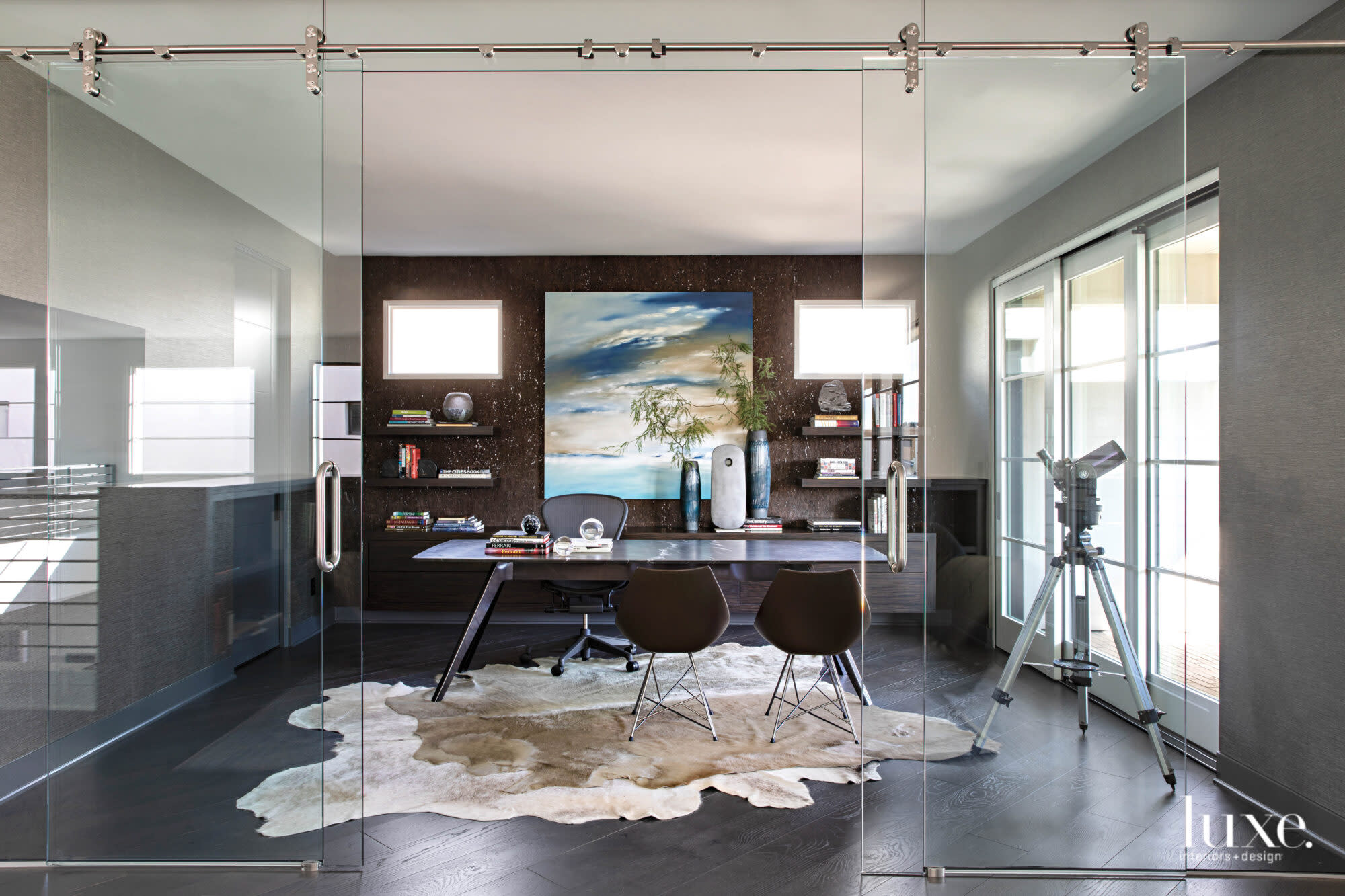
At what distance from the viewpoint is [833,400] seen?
580 cm


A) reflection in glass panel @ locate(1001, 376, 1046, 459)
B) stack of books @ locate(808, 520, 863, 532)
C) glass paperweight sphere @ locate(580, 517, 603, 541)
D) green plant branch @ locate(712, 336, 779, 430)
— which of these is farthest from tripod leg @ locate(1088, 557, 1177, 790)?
green plant branch @ locate(712, 336, 779, 430)

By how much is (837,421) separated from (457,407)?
3079 millimetres

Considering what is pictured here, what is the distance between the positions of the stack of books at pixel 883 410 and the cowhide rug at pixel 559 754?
0.91 metres

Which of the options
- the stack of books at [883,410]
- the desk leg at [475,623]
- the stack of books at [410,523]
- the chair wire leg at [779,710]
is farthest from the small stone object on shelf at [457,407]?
the stack of books at [883,410]

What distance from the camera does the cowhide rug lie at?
2.18 metres

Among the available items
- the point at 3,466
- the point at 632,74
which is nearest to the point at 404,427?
the point at 3,466

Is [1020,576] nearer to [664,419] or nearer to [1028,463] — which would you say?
[1028,463]

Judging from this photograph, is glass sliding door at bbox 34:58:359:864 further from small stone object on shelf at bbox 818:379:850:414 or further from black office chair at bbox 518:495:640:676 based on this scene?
small stone object on shelf at bbox 818:379:850:414

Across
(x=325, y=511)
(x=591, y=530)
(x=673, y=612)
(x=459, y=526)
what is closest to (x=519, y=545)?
(x=591, y=530)

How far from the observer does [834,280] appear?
19.3 ft

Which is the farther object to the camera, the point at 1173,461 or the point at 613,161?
the point at 613,161

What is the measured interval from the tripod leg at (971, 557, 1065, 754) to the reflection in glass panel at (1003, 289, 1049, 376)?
0.60 metres

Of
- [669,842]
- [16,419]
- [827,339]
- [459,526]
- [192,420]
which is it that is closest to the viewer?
[192,420]

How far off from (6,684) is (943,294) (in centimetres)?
340
